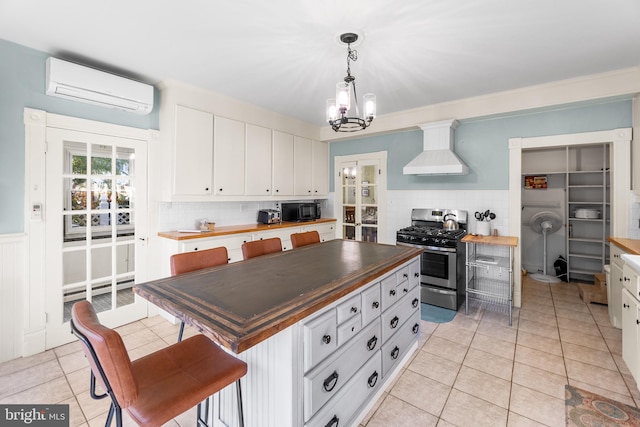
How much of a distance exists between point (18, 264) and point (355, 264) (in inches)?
114

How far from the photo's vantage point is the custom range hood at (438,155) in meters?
3.71

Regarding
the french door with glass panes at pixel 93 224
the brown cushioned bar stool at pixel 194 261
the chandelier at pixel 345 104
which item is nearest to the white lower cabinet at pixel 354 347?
the brown cushioned bar stool at pixel 194 261

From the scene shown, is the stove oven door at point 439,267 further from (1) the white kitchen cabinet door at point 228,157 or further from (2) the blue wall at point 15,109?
(2) the blue wall at point 15,109

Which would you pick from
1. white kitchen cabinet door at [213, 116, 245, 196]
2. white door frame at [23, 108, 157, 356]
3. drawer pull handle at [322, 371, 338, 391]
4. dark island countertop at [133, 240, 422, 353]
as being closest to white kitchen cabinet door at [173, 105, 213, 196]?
white kitchen cabinet door at [213, 116, 245, 196]

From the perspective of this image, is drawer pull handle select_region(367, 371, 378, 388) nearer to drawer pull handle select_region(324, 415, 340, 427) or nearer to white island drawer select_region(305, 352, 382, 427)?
white island drawer select_region(305, 352, 382, 427)

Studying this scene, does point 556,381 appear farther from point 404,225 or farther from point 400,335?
point 404,225

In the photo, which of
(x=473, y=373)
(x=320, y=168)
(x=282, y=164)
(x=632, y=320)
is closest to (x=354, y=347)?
(x=473, y=373)

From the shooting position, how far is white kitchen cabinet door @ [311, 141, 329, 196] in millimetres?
5102

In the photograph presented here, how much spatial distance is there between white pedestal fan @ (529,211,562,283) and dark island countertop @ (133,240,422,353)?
3.60 meters

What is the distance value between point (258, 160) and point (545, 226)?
15.0 feet

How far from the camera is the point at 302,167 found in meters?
4.86

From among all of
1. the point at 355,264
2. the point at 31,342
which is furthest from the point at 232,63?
the point at 31,342

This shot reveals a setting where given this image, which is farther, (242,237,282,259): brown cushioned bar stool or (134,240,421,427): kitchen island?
(242,237,282,259): brown cushioned bar stool

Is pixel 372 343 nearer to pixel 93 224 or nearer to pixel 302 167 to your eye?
pixel 93 224
